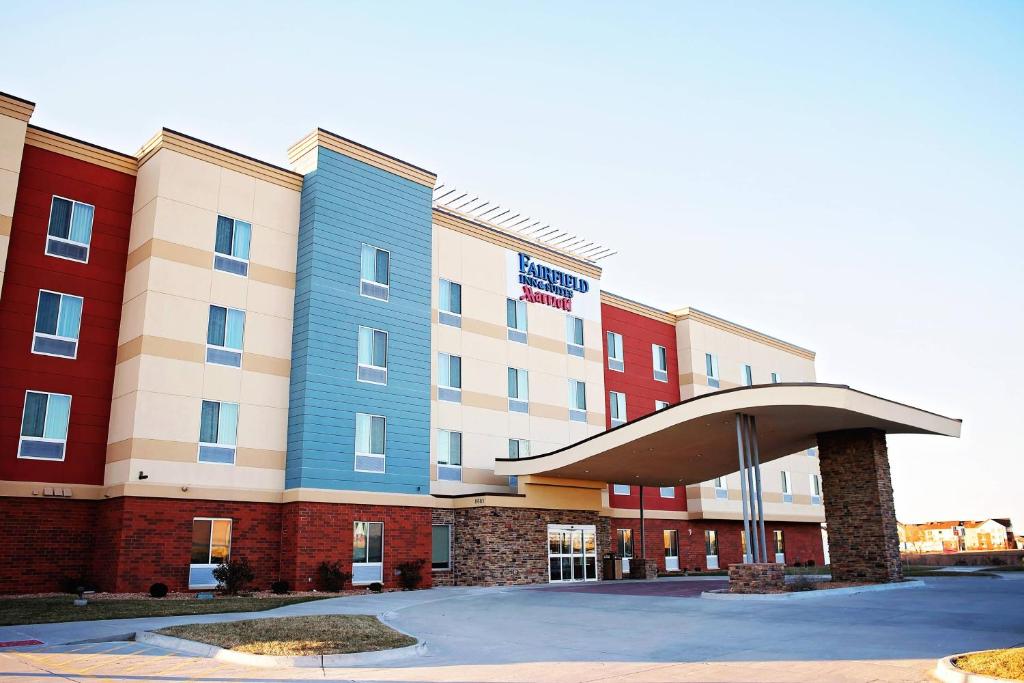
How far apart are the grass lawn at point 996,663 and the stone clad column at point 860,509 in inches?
688

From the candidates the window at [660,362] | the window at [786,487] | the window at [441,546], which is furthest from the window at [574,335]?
the window at [786,487]

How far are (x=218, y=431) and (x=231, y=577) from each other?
447cm

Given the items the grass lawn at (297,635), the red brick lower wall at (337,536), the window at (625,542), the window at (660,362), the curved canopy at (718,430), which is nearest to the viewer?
the grass lawn at (297,635)

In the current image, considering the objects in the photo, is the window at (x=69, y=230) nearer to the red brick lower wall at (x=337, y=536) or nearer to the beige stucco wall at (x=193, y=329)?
the beige stucco wall at (x=193, y=329)

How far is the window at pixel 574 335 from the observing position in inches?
1463

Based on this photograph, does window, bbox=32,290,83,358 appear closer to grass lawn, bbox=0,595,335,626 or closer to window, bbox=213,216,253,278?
window, bbox=213,216,253,278

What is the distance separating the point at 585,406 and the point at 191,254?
18902mm

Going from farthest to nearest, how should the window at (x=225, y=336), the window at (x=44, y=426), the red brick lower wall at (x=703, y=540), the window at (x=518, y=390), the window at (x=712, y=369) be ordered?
1. the window at (x=712, y=369)
2. the red brick lower wall at (x=703, y=540)
3. the window at (x=518, y=390)
4. the window at (x=225, y=336)
5. the window at (x=44, y=426)

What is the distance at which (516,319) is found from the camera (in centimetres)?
3494

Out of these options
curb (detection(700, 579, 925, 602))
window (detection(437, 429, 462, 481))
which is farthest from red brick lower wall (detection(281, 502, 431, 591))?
curb (detection(700, 579, 925, 602))

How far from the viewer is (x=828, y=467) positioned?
28453 millimetres

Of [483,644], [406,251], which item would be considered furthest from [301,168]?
[483,644]

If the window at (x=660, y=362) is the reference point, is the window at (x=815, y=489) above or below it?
below

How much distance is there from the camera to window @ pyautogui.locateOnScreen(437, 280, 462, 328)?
32028 mm
